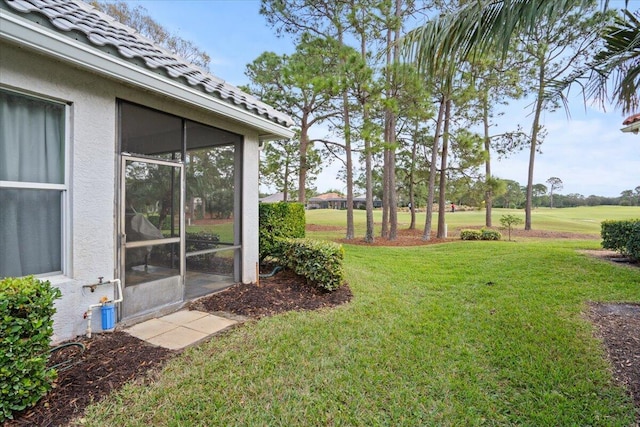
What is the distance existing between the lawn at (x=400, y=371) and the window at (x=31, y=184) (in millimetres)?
1747

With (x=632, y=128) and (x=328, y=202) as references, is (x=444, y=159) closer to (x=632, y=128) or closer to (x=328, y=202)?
(x=632, y=128)

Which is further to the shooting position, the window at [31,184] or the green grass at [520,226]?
the green grass at [520,226]

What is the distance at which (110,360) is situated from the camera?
10.0ft

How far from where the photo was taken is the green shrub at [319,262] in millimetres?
5488

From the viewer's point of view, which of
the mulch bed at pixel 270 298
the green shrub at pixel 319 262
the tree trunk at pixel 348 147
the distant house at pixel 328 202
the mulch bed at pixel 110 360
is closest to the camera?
the mulch bed at pixel 110 360

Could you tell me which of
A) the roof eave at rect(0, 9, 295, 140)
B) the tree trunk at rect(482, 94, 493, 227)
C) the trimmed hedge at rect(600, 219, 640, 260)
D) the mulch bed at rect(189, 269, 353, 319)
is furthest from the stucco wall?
the tree trunk at rect(482, 94, 493, 227)

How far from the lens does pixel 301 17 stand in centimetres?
1251

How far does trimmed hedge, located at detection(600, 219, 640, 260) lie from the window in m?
10.9

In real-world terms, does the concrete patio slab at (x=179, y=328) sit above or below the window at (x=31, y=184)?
below

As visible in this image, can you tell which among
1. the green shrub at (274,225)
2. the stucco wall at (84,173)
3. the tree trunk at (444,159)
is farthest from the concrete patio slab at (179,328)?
the tree trunk at (444,159)

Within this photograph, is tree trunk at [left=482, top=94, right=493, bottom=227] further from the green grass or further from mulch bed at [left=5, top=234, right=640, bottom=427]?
mulch bed at [left=5, top=234, right=640, bottom=427]

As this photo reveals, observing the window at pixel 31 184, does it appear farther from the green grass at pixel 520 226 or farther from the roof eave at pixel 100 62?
the green grass at pixel 520 226

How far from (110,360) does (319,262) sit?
3.28m

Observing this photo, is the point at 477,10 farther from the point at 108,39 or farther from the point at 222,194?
the point at 222,194
